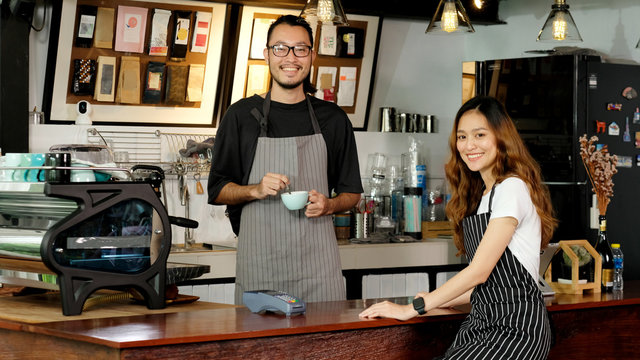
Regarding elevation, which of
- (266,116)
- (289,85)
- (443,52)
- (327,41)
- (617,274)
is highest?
(443,52)

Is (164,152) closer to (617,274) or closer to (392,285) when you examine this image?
(392,285)

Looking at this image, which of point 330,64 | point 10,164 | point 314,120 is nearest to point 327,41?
point 330,64

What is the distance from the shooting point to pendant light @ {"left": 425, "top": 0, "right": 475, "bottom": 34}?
13.0 ft

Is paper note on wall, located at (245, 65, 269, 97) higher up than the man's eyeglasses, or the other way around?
paper note on wall, located at (245, 65, 269, 97)

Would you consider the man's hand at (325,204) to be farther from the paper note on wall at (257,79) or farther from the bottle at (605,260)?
the paper note on wall at (257,79)

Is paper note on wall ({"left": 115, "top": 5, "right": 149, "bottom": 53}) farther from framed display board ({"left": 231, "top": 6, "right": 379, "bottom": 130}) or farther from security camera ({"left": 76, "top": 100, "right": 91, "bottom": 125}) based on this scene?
framed display board ({"left": 231, "top": 6, "right": 379, "bottom": 130})

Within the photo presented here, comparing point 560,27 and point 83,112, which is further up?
point 560,27

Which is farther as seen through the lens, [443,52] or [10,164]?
[443,52]

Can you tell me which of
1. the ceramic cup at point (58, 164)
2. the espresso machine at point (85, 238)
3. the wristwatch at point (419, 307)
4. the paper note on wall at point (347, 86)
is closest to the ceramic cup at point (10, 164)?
the espresso machine at point (85, 238)

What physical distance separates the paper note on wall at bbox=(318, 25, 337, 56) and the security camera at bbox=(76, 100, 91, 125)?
1.65 meters

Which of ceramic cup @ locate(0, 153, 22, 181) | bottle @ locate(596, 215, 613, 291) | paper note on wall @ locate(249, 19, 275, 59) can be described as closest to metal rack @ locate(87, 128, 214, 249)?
paper note on wall @ locate(249, 19, 275, 59)

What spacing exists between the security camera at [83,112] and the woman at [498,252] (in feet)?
9.80

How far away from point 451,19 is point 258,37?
1.70 metres

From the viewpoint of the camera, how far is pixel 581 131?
17.1 ft
